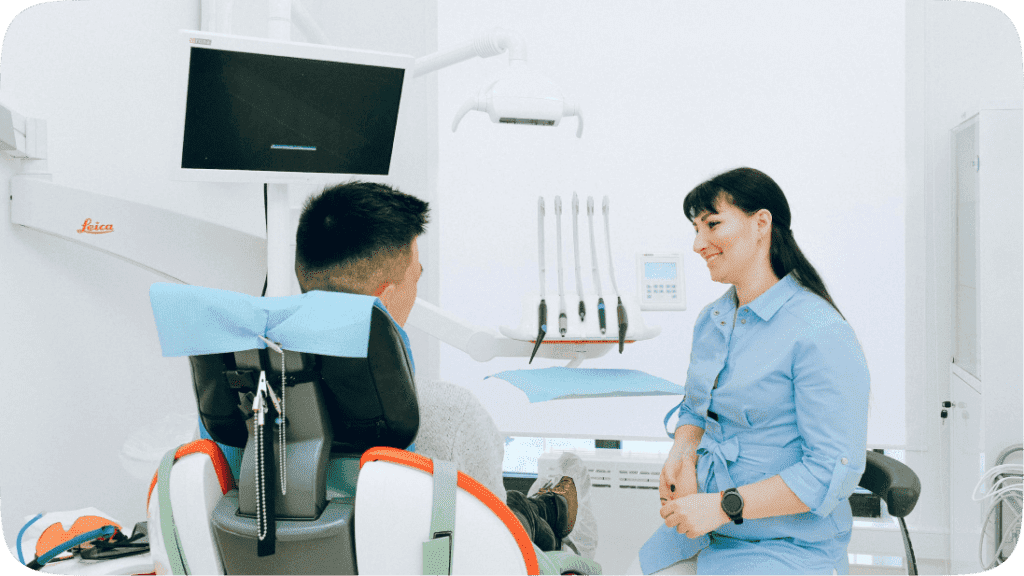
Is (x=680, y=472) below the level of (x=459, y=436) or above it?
below

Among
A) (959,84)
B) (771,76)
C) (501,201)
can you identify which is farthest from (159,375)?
(959,84)

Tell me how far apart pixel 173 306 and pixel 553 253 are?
201cm

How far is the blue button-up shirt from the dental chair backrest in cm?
72

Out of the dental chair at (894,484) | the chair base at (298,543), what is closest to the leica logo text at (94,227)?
the chair base at (298,543)

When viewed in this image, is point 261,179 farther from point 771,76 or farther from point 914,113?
point 914,113

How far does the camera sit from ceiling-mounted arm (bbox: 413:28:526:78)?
1.59 meters

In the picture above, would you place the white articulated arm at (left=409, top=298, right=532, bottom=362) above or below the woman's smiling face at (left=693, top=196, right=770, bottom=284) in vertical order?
below

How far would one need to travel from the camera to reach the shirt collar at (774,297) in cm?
133

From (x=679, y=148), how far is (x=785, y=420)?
160 centimetres

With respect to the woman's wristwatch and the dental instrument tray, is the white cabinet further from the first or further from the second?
the woman's wristwatch

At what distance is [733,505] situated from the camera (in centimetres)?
122

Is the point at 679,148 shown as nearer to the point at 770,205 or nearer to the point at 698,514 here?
the point at 770,205

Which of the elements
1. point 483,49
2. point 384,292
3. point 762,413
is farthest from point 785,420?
point 483,49

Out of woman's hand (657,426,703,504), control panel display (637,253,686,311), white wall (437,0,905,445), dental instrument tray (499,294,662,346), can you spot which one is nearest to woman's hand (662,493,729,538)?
woman's hand (657,426,703,504)
